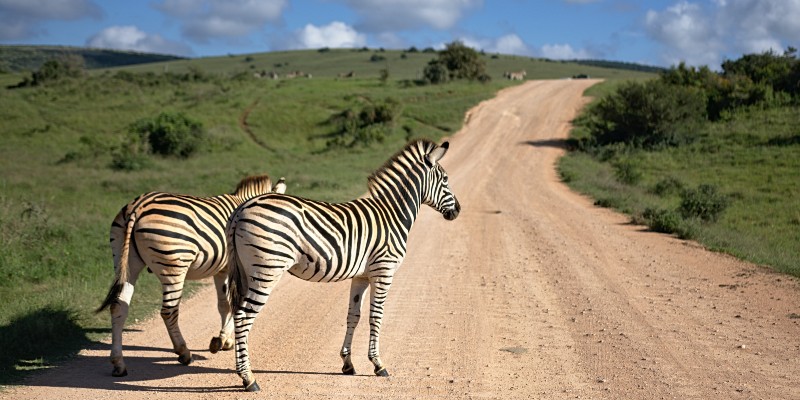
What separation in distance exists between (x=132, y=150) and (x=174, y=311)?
27.8 meters

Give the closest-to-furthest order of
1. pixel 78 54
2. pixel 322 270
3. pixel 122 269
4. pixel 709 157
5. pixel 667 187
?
pixel 322 270 < pixel 122 269 < pixel 667 187 < pixel 709 157 < pixel 78 54

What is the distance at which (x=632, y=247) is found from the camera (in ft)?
46.3

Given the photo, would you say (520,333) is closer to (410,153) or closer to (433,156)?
(433,156)

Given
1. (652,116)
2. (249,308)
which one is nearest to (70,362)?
(249,308)

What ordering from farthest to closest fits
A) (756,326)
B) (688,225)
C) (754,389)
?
1. (688,225)
2. (756,326)
3. (754,389)

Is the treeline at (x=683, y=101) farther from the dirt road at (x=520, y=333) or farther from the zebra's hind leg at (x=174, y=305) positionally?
the zebra's hind leg at (x=174, y=305)

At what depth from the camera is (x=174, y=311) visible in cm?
716

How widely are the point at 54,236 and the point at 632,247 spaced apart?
459 inches

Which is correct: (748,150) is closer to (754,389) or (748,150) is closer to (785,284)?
(785,284)

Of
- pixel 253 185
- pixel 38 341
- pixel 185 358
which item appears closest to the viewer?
pixel 185 358

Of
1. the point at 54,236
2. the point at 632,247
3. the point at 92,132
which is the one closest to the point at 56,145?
the point at 92,132

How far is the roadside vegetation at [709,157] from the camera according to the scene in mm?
16859

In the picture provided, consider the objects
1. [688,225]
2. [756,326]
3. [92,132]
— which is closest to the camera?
[756,326]

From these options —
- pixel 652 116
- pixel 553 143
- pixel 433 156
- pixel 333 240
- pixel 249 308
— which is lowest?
pixel 249 308
